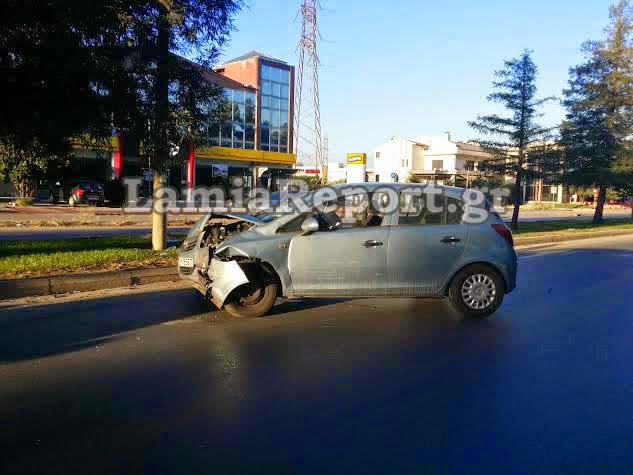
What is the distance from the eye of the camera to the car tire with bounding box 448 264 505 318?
23.1 feet

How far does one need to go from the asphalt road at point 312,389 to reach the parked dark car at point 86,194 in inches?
991

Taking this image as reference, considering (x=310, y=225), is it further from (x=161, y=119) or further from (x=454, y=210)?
(x=161, y=119)

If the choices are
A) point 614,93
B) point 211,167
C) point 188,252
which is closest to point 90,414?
point 188,252

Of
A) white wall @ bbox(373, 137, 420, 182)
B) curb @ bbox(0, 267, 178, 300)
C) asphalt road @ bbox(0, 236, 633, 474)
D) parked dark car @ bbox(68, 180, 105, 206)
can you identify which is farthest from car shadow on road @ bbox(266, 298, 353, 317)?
white wall @ bbox(373, 137, 420, 182)

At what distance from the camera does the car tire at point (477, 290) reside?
703cm

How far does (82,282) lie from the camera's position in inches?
334

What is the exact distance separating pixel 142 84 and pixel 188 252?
164 inches

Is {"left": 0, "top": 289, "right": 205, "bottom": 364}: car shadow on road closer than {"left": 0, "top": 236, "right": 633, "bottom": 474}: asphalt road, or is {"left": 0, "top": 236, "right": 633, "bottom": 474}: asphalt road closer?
{"left": 0, "top": 236, "right": 633, "bottom": 474}: asphalt road

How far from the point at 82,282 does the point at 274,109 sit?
3996 centimetres

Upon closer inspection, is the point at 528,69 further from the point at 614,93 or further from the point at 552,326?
the point at 552,326

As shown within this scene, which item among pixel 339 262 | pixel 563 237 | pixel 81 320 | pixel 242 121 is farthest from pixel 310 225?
pixel 242 121

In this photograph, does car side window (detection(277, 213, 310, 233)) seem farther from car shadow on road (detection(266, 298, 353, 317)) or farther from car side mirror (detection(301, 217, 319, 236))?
car shadow on road (detection(266, 298, 353, 317))

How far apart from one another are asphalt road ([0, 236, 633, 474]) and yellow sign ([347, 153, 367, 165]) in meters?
19.1

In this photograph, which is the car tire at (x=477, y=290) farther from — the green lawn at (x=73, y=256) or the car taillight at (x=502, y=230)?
the green lawn at (x=73, y=256)
